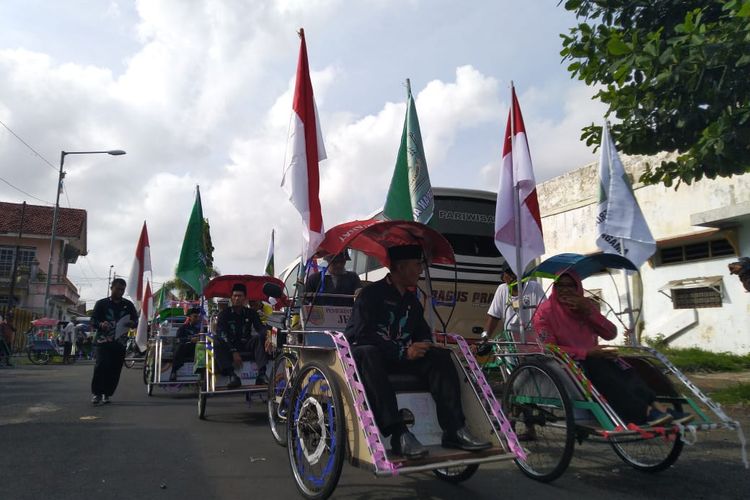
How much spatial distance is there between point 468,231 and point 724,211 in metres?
6.21

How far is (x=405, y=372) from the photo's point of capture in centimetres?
398

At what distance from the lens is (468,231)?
918 centimetres

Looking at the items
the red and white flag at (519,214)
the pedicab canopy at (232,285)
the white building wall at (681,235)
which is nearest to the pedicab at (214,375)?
the pedicab canopy at (232,285)

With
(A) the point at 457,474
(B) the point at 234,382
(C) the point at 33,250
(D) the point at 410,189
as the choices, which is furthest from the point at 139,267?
(C) the point at 33,250

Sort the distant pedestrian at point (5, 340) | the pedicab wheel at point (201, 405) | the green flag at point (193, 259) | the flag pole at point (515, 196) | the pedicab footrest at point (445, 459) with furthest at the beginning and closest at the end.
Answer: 1. the distant pedestrian at point (5, 340)
2. the green flag at point (193, 259)
3. the pedicab wheel at point (201, 405)
4. the flag pole at point (515, 196)
5. the pedicab footrest at point (445, 459)

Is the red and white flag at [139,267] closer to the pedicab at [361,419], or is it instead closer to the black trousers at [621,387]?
the pedicab at [361,419]

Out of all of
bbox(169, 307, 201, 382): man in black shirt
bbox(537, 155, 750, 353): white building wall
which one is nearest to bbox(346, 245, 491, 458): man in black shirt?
bbox(169, 307, 201, 382): man in black shirt

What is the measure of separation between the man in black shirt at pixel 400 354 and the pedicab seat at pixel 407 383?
0.12 feet

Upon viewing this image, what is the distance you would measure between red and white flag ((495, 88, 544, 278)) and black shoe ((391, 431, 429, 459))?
2.95 metres

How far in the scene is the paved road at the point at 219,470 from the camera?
384 cm

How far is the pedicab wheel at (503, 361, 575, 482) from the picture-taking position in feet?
13.0

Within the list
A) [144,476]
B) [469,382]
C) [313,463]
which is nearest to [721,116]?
[469,382]

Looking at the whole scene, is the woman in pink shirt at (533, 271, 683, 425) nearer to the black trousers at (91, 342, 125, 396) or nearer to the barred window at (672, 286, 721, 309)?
the black trousers at (91, 342, 125, 396)

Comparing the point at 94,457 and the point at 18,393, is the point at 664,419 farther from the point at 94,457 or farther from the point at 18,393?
the point at 18,393
